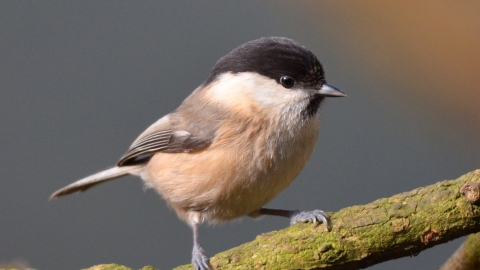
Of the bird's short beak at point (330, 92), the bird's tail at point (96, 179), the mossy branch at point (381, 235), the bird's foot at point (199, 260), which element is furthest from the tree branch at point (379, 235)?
the bird's tail at point (96, 179)

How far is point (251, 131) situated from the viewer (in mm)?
1580

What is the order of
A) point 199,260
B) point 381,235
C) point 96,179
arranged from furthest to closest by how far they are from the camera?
point 96,179
point 199,260
point 381,235

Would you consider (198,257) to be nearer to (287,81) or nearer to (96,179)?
(287,81)

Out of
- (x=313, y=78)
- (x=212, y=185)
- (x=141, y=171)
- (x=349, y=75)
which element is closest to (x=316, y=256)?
(x=212, y=185)

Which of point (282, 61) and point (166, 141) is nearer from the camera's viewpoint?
point (282, 61)

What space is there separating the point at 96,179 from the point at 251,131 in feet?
2.66

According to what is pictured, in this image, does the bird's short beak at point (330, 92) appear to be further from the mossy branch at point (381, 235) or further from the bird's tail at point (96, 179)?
the bird's tail at point (96, 179)

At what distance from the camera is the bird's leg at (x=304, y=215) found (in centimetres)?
134

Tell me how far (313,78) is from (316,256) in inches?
21.9

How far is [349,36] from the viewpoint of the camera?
2.95m

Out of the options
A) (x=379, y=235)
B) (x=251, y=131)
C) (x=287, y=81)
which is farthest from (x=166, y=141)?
(x=379, y=235)

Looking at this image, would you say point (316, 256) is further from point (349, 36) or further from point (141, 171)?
point (349, 36)

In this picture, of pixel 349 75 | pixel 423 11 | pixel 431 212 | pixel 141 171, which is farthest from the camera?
pixel 349 75

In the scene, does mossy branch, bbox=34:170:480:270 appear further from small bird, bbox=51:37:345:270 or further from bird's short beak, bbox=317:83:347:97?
bird's short beak, bbox=317:83:347:97
